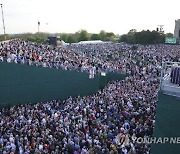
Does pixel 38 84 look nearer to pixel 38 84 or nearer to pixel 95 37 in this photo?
pixel 38 84

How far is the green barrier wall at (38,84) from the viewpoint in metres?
19.3

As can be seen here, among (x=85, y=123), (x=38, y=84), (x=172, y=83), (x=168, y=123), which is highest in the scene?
(x=172, y=83)

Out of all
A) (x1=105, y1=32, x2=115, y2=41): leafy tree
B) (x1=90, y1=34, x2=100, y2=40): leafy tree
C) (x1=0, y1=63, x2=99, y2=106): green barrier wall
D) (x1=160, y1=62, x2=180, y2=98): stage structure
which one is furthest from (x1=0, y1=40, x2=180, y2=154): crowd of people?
(x1=90, y1=34, x2=100, y2=40): leafy tree

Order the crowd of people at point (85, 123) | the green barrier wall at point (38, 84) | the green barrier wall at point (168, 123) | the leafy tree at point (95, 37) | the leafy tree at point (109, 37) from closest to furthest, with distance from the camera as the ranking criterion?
the green barrier wall at point (168, 123)
the crowd of people at point (85, 123)
the green barrier wall at point (38, 84)
the leafy tree at point (109, 37)
the leafy tree at point (95, 37)

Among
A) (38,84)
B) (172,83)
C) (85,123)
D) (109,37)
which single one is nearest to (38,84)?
(38,84)

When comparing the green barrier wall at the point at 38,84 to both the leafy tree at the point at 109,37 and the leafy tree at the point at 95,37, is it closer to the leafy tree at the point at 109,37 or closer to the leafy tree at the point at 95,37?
the leafy tree at the point at 109,37

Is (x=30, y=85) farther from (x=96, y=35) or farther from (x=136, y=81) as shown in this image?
(x=96, y=35)

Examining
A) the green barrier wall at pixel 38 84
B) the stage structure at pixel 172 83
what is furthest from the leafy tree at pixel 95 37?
the stage structure at pixel 172 83

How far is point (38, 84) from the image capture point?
2095 centimetres

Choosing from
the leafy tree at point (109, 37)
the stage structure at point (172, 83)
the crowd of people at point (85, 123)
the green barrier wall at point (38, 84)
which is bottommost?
the crowd of people at point (85, 123)

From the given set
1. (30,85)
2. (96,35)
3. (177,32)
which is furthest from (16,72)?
(96,35)

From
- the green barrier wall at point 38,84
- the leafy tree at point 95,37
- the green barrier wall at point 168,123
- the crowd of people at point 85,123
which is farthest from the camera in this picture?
the leafy tree at point 95,37

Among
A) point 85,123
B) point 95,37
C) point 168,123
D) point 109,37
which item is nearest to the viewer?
point 168,123

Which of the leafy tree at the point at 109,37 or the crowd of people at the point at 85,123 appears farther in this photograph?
the leafy tree at the point at 109,37
